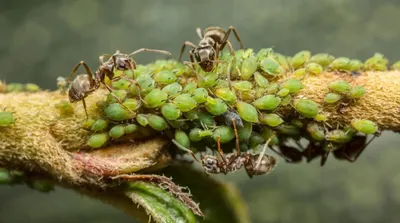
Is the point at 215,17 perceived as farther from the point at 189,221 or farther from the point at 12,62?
the point at 189,221

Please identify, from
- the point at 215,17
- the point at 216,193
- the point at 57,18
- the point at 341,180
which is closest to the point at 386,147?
the point at 341,180

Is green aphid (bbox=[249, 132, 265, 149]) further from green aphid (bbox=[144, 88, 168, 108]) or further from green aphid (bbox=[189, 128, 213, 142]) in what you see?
green aphid (bbox=[144, 88, 168, 108])

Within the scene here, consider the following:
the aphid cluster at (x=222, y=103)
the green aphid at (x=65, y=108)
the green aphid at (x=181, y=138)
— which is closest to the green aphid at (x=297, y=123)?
the aphid cluster at (x=222, y=103)

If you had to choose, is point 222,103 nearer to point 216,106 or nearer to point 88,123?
point 216,106

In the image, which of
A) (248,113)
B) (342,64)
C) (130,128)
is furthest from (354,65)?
(130,128)

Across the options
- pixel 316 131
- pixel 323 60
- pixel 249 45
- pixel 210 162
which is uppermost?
pixel 323 60

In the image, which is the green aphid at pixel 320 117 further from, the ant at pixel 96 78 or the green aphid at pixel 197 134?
the ant at pixel 96 78

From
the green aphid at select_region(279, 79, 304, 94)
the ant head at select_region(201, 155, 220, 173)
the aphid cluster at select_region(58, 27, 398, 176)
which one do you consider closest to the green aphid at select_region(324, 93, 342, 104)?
the aphid cluster at select_region(58, 27, 398, 176)
